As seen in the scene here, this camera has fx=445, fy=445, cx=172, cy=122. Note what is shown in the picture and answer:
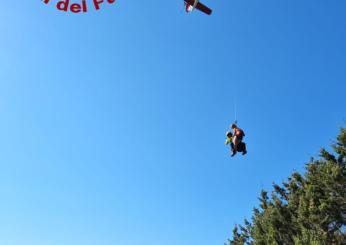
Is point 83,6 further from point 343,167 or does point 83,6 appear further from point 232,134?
point 343,167

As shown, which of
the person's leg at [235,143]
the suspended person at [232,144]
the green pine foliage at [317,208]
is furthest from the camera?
the green pine foliage at [317,208]

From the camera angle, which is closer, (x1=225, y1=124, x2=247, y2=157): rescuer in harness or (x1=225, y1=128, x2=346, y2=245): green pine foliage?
(x1=225, y1=124, x2=247, y2=157): rescuer in harness

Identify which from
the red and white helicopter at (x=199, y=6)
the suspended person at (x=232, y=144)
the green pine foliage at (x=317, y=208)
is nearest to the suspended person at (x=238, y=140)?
the suspended person at (x=232, y=144)

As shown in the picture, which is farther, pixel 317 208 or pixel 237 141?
pixel 317 208

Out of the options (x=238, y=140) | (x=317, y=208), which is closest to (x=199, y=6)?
(x=238, y=140)

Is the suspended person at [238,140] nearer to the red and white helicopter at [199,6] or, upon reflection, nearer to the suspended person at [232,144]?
the suspended person at [232,144]

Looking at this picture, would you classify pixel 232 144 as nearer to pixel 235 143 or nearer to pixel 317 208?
pixel 235 143

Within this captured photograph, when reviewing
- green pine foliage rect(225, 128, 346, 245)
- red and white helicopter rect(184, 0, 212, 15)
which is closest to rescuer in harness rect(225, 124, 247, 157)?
red and white helicopter rect(184, 0, 212, 15)

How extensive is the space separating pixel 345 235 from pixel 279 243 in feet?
21.3

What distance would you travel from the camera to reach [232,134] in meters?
Answer: 21.5

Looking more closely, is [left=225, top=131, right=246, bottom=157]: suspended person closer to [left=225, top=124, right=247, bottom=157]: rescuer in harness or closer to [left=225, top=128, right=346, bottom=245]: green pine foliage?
[left=225, top=124, right=247, bottom=157]: rescuer in harness

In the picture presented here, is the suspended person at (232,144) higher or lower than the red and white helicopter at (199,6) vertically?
lower

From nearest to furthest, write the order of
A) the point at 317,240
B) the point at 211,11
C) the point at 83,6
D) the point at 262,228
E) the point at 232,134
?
the point at 83,6
the point at 211,11
the point at 232,134
the point at 317,240
the point at 262,228

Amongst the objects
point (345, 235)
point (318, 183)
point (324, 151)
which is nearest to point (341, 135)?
point (324, 151)
